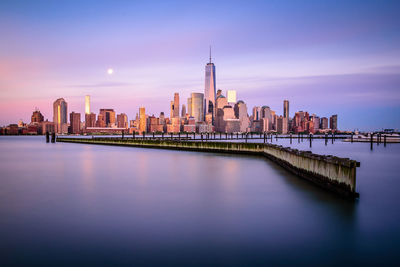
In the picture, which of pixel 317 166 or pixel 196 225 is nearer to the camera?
pixel 196 225

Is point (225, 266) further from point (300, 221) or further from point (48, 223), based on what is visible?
point (48, 223)

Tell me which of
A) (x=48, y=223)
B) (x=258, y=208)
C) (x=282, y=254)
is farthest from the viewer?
(x=258, y=208)

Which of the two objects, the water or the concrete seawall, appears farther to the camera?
the concrete seawall

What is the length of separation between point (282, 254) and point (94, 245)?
5.84m

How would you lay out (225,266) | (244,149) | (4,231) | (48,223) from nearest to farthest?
(225,266) < (4,231) < (48,223) < (244,149)

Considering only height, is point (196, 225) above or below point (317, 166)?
below

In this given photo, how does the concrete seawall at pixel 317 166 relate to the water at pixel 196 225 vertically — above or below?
above

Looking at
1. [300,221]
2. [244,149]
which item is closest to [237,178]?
[300,221]

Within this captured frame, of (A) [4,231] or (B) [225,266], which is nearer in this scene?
(B) [225,266]

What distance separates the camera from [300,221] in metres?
12.6

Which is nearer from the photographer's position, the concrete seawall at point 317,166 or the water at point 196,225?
the water at point 196,225

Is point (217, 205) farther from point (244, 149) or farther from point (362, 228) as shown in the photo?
point (244, 149)

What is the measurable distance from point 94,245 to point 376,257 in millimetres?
8671

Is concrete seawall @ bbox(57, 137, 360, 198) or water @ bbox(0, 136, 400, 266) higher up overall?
concrete seawall @ bbox(57, 137, 360, 198)
